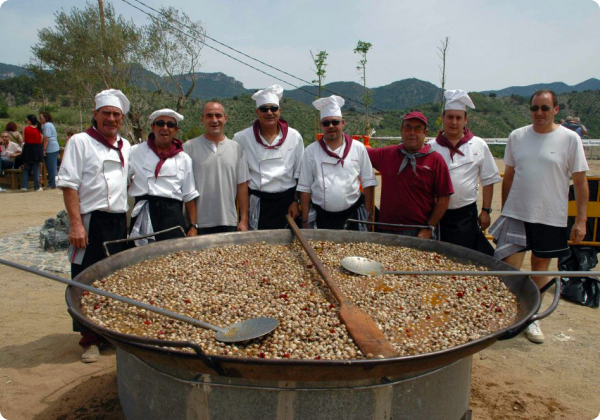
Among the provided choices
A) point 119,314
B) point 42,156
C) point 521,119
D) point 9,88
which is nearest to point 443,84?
point 42,156

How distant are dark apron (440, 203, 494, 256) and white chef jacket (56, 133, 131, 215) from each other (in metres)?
2.52

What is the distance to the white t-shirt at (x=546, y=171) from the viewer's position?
3408 millimetres

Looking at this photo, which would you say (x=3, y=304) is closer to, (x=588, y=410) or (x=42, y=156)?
(x=588, y=410)

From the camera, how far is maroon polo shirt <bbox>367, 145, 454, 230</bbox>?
3.46 meters

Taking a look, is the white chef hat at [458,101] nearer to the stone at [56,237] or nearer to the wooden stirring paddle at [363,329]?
the wooden stirring paddle at [363,329]

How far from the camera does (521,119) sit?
154ft

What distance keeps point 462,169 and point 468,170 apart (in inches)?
2.1

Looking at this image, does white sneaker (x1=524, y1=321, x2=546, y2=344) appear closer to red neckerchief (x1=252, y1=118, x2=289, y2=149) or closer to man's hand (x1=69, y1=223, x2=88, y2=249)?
red neckerchief (x1=252, y1=118, x2=289, y2=149)

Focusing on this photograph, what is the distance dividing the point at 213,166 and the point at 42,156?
987 cm

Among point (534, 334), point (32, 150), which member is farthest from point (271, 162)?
point (32, 150)

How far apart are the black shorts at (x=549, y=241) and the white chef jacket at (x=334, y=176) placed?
1.32 metres

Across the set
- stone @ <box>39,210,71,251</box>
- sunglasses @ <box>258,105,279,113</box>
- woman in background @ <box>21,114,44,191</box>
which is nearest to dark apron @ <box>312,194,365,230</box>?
sunglasses @ <box>258,105,279,113</box>

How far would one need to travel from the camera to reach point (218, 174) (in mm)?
3730

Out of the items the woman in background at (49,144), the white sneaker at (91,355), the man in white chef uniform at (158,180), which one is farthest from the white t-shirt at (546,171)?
the woman in background at (49,144)
